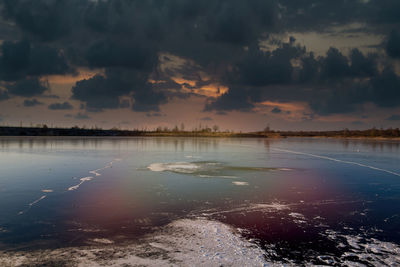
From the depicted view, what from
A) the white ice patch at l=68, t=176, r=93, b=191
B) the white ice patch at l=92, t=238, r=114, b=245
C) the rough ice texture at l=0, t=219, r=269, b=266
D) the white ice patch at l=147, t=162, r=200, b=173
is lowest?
the rough ice texture at l=0, t=219, r=269, b=266

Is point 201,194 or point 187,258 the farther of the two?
point 201,194

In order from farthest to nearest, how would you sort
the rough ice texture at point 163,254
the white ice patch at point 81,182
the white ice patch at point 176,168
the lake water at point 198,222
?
the white ice patch at point 176,168 < the white ice patch at point 81,182 < the lake water at point 198,222 < the rough ice texture at point 163,254

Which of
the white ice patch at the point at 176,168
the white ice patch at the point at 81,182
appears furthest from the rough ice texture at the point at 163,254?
the white ice patch at the point at 176,168

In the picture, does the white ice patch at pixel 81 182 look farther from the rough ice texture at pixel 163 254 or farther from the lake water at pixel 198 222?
the rough ice texture at pixel 163 254

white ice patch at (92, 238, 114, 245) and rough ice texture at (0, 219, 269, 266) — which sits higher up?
white ice patch at (92, 238, 114, 245)

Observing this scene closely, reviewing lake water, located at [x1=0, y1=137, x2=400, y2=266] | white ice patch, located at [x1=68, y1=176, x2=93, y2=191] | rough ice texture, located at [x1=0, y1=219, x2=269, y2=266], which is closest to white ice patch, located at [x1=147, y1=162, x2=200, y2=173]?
lake water, located at [x1=0, y1=137, x2=400, y2=266]

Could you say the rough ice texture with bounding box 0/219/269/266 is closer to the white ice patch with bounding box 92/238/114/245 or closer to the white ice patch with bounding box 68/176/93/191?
the white ice patch with bounding box 92/238/114/245

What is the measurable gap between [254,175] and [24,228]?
13.0m

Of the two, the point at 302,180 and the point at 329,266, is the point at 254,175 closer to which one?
the point at 302,180

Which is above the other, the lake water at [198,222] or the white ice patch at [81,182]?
the white ice patch at [81,182]

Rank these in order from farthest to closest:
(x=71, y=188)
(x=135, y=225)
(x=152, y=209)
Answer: (x=71, y=188) < (x=152, y=209) < (x=135, y=225)

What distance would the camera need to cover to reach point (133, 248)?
684cm

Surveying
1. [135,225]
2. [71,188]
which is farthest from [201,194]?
[71,188]

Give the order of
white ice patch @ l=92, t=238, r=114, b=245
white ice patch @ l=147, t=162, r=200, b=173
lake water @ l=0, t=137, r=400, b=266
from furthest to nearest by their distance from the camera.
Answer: white ice patch @ l=147, t=162, r=200, b=173 < white ice patch @ l=92, t=238, r=114, b=245 < lake water @ l=0, t=137, r=400, b=266
